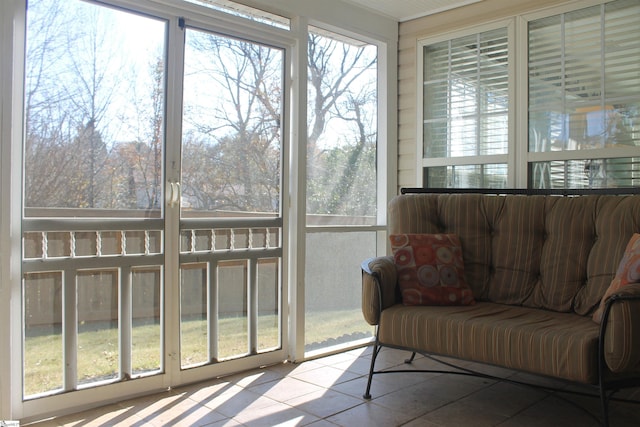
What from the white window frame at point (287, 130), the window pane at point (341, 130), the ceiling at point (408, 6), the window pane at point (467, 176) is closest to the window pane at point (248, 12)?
the white window frame at point (287, 130)

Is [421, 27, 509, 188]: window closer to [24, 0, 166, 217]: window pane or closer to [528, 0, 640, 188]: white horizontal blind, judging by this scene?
[528, 0, 640, 188]: white horizontal blind

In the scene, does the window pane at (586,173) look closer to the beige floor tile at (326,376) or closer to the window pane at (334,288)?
the window pane at (334,288)

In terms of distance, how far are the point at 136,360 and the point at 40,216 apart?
87cm

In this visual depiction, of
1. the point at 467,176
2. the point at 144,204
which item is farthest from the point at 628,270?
the point at 144,204

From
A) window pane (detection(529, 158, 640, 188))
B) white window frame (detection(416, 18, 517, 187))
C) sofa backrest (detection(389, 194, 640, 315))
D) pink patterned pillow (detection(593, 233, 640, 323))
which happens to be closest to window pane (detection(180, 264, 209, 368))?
sofa backrest (detection(389, 194, 640, 315))

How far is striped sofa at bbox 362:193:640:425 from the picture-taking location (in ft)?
6.86

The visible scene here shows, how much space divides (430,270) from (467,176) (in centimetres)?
113

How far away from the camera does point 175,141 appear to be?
294 cm

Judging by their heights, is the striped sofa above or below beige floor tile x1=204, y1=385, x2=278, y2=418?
above

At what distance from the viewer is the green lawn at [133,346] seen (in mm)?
2520

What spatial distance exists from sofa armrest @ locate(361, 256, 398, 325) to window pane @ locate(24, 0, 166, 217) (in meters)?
1.16

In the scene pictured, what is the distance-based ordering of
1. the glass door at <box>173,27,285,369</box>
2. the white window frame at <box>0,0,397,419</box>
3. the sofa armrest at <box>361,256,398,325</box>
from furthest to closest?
the glass door at <box>173,27,285,369</box> → the sofa armrest at <box>361,256,398,325</box> → the white window frame at <box>0,0,397,419</box>

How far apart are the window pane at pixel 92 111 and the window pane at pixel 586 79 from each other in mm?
2265

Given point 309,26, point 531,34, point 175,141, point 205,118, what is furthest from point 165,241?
point 531,34
